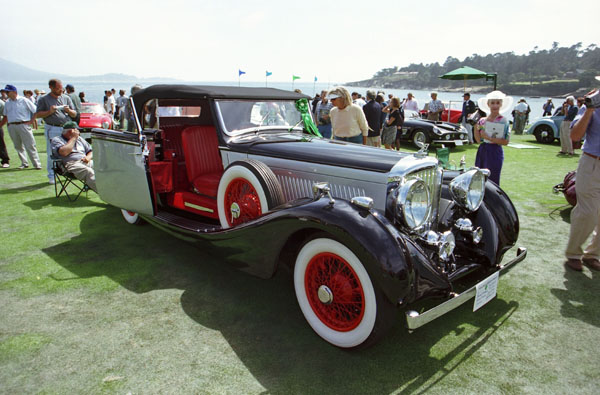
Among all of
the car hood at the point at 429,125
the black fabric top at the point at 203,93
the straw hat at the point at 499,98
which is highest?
the black fabric top at the point at 203,93

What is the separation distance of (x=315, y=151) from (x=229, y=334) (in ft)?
5.77

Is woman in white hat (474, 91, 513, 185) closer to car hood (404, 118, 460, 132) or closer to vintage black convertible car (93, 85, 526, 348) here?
vintage black convertible car (93, 85, 526, 348)

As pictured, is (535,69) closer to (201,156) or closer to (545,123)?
(545,123)

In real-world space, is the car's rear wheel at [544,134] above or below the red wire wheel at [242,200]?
below

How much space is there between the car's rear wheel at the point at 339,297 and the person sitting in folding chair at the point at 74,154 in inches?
183

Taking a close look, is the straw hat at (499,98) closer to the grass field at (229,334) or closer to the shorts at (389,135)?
the grass field at (229,334)

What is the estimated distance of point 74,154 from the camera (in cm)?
636

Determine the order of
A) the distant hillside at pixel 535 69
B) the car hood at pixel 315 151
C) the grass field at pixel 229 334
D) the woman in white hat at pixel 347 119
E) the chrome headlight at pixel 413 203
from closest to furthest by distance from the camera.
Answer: the grass field at pixel 229 334
the chrome headlight at pixel 413 203
the car hood at pixel 315 151
the woman in white hat at pixel 347 119
the distant hillside at pixel 535 69

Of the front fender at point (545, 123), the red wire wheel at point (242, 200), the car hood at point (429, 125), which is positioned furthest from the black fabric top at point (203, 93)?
the front fender at point (545, 123)

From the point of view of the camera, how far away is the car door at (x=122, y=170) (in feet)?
13.6

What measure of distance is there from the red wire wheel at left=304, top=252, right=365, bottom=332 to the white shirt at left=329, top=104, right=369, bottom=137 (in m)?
4.51

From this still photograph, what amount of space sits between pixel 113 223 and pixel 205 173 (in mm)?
1741

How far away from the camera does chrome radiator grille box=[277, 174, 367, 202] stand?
317 centimetres

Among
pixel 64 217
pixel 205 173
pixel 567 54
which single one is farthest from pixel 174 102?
pixel 567 54
